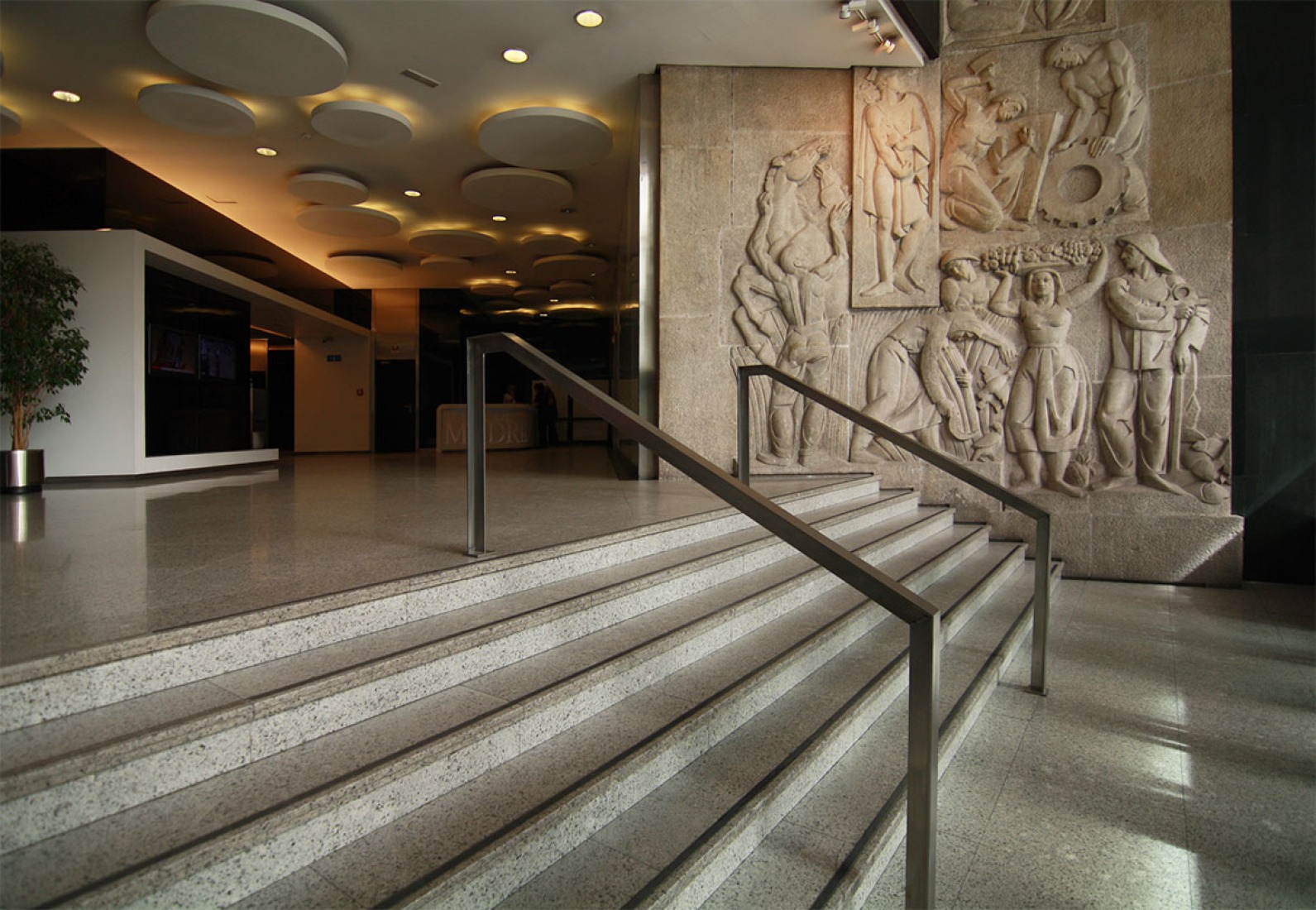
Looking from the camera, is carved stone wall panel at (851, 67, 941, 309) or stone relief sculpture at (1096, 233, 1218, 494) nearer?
stone relief sculpture at (1096, 233, 1218, 494)

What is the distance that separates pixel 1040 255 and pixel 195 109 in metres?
7.41

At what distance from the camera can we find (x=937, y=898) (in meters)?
1.58

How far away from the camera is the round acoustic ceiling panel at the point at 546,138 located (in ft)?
19.8

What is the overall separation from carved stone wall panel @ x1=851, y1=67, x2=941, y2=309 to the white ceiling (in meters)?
0.29

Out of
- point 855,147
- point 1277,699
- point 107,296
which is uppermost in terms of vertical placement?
point 855,147

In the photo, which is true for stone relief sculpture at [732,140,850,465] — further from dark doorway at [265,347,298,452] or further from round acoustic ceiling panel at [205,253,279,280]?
dark doorway at [265,347,298,452]

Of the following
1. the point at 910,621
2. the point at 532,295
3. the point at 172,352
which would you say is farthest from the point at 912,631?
the point at 532,295

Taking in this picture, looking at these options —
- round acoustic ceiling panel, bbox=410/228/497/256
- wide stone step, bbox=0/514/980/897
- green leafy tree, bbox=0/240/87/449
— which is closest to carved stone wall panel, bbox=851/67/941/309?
wide stone step, bbox=0/514/980/897

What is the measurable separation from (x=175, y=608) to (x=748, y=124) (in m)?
5.52

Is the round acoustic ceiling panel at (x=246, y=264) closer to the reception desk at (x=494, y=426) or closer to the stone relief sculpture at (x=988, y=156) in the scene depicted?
the reception desk at (x=494, y=426)

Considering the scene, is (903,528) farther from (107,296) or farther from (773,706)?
(107,296)

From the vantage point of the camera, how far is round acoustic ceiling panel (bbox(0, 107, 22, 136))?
19.2ft

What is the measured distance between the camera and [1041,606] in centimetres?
275

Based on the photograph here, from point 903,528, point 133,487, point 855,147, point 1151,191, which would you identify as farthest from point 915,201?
point 133,487
